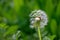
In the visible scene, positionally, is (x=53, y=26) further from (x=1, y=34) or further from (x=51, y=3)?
(x=1, y=34)

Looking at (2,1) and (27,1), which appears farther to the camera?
(2,1)

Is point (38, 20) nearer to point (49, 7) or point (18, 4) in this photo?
point (49, 7)

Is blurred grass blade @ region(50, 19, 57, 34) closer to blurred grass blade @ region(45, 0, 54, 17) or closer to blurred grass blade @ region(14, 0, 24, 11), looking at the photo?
blurred grass blade @ region(45, 0, 54, 17)

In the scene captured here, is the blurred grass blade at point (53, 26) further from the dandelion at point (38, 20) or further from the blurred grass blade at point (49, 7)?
the dandelion at point (38, 20)

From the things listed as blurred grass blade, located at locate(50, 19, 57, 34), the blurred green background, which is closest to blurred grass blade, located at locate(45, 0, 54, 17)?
the blurred green background

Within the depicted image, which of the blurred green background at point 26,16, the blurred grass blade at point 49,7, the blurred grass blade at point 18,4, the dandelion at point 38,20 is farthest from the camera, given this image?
the blurred grass blade at point 18,4

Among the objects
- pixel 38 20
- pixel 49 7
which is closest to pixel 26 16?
pixel 49 7

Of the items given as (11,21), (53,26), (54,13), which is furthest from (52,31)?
(11,21)

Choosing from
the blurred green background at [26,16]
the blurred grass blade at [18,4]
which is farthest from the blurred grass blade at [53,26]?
the blurred grass blade at [18,4]

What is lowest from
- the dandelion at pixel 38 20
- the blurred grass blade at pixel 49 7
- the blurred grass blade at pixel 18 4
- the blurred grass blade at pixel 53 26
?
the dandelion at pixel 38 20
